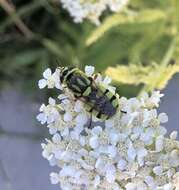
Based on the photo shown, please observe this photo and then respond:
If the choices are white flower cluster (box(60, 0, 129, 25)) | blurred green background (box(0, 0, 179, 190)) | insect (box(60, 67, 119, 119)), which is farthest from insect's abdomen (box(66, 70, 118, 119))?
blurred green background (box(0, 0, 179, 190))

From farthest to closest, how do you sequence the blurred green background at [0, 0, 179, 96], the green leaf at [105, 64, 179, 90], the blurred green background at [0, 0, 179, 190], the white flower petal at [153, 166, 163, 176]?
the blurred green background at [0, 0, 179, 190] → the blurred green background at [0, 0, 179, 96] → the green leaf at [105, 64, 179, 90] → the white flower petal at [153, 166, 163, 176]

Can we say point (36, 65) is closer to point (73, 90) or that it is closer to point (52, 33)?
point (52, 33)

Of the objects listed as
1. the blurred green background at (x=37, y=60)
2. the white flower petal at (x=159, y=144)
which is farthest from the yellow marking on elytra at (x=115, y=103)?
the blurred green background at (x=37, y=60)

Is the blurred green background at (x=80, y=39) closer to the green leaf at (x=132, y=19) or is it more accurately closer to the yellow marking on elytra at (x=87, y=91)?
the green leaf at (x=132, y=19)

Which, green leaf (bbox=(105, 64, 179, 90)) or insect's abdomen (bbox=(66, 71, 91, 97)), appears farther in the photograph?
green leaf (bbox=(105, 64, 179, 90))

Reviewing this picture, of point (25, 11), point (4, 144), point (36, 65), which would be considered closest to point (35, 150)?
point (4, 144)

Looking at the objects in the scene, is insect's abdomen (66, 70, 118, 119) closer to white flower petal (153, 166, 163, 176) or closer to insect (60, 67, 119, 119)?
insect (60, 67, 119, 119)

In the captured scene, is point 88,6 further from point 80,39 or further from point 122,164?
point 122,164
